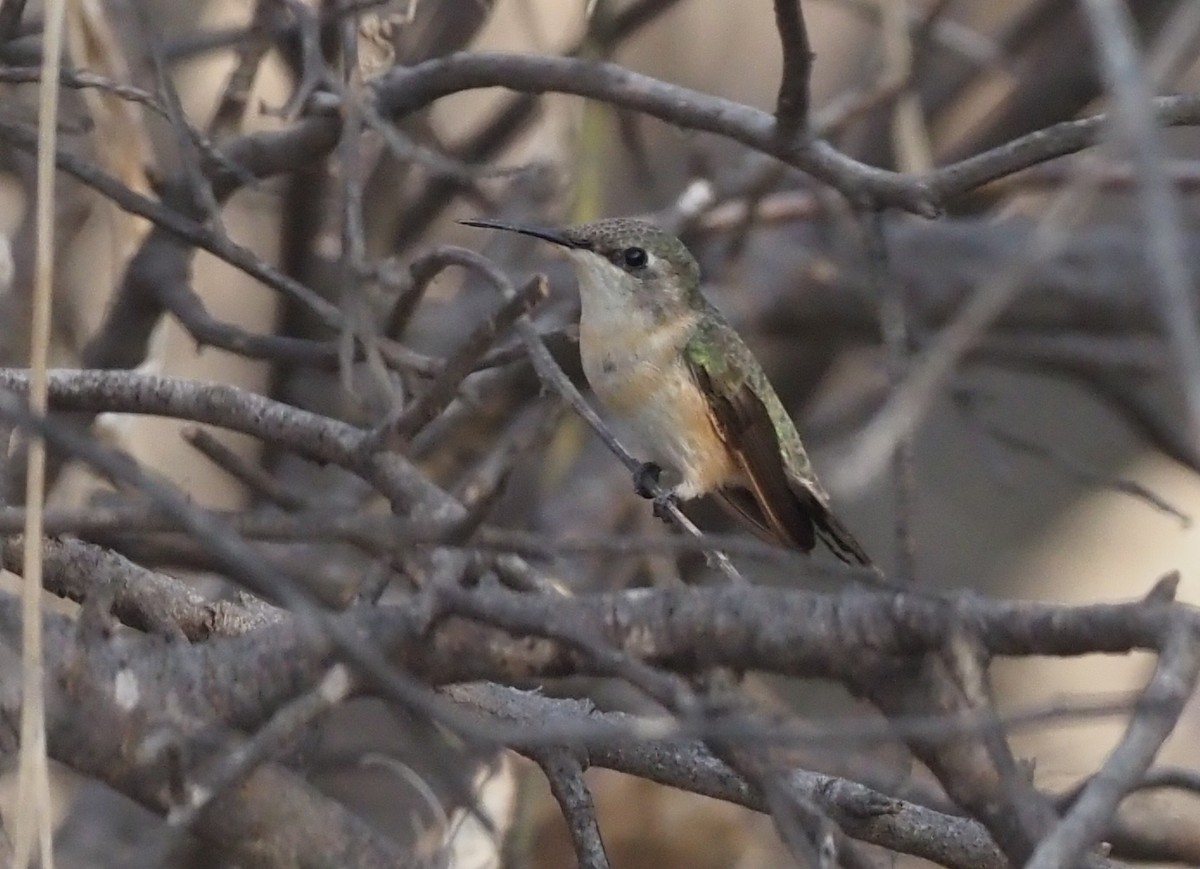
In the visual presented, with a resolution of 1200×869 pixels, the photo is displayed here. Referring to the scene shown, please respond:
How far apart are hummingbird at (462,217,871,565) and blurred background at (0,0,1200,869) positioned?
6.1 inches

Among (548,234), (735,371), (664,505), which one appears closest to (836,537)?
(735,371)

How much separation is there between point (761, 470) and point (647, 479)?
0.29m

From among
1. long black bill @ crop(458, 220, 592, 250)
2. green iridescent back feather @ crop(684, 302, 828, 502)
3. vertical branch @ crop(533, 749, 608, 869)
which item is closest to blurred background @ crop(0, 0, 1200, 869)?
long black bill @ crop(458, 220, 592, 250)

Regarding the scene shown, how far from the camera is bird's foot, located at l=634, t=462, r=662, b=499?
9.95 feet

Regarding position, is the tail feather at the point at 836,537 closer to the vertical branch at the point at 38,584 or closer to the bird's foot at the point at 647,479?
the bird's foot at the point at 647,479

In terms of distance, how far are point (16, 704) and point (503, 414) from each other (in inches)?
110

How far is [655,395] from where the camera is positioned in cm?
316

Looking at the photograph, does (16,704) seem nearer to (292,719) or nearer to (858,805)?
(292,719)

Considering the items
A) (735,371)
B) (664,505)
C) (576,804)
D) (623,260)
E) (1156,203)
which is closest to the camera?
(1156,203)

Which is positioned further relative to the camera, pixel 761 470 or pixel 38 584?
pixel 761 470

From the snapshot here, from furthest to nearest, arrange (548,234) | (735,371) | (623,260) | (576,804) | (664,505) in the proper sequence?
(735,371), (623,260), (548,234), (664,505), (576,804)

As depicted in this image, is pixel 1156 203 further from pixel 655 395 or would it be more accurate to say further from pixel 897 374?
pixel 655 395

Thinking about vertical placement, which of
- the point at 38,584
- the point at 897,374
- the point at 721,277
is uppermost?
the point at 721,277

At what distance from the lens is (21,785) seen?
125cm
